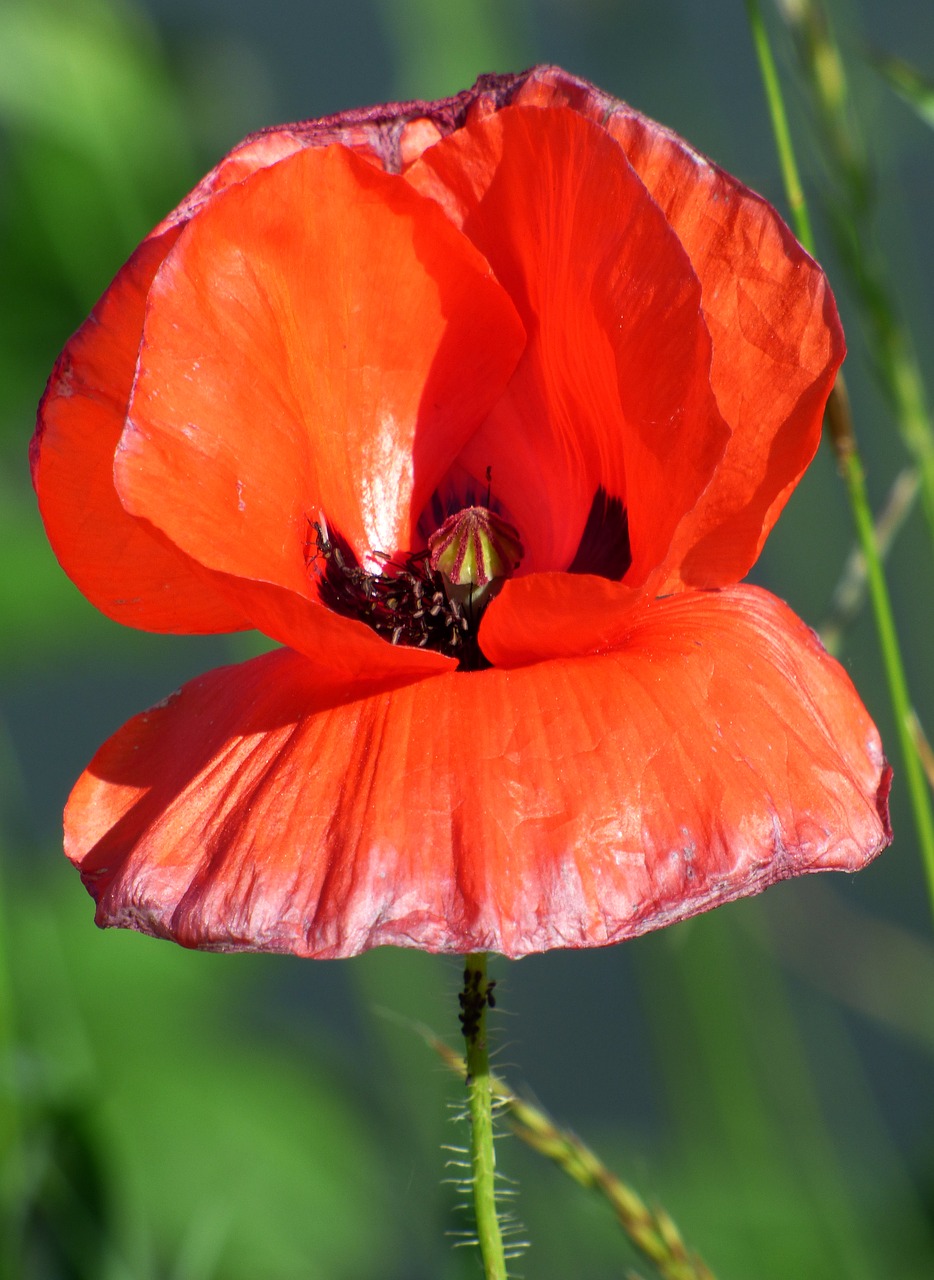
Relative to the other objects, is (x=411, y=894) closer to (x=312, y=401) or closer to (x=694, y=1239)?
(x=312, y=401)

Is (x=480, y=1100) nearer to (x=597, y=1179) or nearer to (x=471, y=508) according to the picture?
(x=597, y=1179)

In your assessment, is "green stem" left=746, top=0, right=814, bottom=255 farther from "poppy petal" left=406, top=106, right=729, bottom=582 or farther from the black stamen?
the black stamen

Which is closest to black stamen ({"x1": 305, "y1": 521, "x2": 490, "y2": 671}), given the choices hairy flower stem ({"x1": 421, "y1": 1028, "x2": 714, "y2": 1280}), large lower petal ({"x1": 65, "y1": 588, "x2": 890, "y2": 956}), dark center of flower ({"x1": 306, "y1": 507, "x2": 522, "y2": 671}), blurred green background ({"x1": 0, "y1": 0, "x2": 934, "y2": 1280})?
dark center of flower ({"x1": 306, "y1": 507, "x2": 522, "y2": 671})

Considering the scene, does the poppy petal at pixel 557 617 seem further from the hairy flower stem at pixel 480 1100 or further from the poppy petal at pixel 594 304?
the hairy flower stem at pixel 480 1100

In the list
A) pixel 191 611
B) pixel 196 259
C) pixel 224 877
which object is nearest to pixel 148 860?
pixel 224 877

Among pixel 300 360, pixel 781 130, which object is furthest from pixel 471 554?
pixel 781 130

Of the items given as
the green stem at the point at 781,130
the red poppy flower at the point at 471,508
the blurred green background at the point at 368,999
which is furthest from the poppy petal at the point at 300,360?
the blurred green background at the point at 368,999
